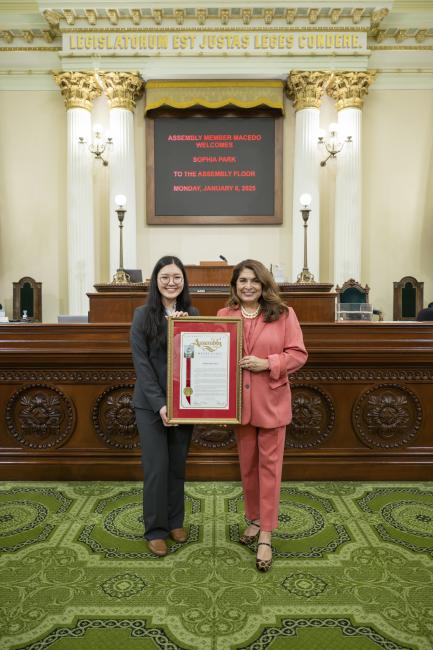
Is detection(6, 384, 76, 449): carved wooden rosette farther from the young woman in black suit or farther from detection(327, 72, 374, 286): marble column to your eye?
detection(327, 72, 374, 286): marble column

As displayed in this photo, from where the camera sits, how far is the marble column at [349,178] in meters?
8.09

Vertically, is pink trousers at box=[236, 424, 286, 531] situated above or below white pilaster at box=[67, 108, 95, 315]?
below

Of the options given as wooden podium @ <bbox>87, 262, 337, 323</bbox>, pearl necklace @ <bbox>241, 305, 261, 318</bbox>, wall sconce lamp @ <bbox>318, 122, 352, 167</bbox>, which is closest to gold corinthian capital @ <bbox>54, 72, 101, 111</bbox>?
wall sconce lamp @ <bbox>318, 122, 352, 167</bbox>

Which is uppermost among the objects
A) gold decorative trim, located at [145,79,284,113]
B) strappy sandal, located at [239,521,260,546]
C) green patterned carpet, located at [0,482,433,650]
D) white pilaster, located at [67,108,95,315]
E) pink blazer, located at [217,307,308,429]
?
gold decorative trim, located at [145,79,284,113]

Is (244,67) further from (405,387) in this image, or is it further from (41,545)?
(41,545)

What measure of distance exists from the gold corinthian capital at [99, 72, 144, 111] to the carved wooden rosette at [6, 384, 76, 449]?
6712 mm

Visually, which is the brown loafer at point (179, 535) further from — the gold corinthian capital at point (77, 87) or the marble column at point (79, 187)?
the gold corinthian capital at point (77, 87)

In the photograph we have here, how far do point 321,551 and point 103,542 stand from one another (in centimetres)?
122

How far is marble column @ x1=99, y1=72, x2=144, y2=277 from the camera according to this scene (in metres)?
8.14

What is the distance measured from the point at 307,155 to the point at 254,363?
7.11 metres

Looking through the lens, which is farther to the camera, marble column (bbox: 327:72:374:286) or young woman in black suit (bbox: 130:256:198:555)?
marble column (bbox: 327:72:374:286)

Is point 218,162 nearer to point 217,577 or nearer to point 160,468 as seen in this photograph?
point 160,468

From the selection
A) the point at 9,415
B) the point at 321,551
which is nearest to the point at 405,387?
the point at 321,551

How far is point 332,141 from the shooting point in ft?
27.2
